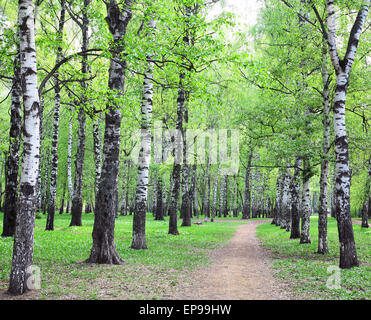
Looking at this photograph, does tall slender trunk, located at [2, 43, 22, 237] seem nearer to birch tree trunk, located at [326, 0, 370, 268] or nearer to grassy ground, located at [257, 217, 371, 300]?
grassy ground, located at [257, 217, 371, 300]

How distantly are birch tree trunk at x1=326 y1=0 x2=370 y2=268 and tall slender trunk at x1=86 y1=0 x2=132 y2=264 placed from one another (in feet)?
23.9

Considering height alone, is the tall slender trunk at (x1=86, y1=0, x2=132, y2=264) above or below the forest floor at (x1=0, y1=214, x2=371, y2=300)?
above

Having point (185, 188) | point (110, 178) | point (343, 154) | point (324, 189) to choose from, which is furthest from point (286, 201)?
point (110, 178)

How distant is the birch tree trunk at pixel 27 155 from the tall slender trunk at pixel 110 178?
332cm

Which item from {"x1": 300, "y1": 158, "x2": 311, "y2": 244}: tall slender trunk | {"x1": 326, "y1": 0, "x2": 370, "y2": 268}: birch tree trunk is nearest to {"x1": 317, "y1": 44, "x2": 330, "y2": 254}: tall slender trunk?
{"x1": 300, "y1": 158, "x2": 311, "y2": 244}: tall slender trunk

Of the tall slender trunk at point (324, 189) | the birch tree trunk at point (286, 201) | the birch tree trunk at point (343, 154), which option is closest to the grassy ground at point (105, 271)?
the birch tree trunk at point (343, 154)

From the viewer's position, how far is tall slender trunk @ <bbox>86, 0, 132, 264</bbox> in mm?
9859

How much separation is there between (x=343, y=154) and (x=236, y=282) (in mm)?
5492

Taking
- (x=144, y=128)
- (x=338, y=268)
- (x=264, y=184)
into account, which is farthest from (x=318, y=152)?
(x=264, y=184)

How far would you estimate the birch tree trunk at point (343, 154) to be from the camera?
31.9 ft
